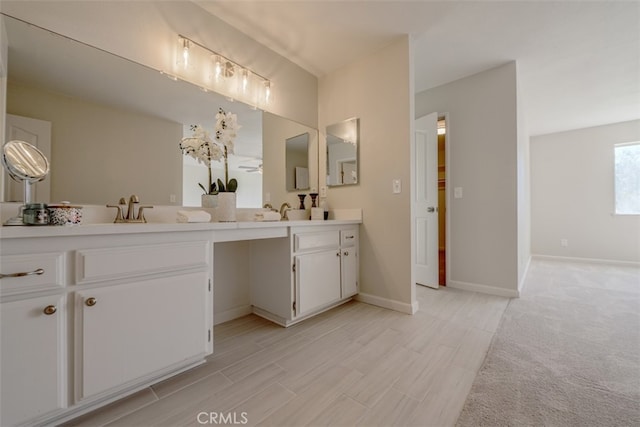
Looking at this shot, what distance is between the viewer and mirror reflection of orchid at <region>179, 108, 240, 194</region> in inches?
69.4

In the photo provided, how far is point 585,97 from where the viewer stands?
3480 millimetres

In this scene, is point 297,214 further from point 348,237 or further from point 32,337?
point 32,337

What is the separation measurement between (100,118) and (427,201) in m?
3.06

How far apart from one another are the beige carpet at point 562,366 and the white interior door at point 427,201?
2.84 feet

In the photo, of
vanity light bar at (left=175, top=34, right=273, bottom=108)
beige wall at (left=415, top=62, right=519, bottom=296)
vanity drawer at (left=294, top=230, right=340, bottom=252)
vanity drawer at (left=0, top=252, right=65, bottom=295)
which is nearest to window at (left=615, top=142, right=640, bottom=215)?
beige wall at (left=415, top=62, right=519, bottom=296)

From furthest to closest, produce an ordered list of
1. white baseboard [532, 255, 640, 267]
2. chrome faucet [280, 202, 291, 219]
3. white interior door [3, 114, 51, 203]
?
1. white baseboard [532, 255, 640, 267]
2. chrome faucet [280, 202, 291, 219]
3. white interior door [3, 114, 51, 203]

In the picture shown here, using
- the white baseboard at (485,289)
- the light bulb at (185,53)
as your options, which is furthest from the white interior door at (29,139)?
the white baseboard at (485,289)

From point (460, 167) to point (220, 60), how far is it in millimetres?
2716

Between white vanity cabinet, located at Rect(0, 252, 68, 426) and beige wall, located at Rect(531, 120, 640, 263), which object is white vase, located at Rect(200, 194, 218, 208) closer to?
white vanity cabinet, located at Rect(0, 252, 68, 426)

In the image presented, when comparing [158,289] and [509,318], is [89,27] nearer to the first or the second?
[158,289]

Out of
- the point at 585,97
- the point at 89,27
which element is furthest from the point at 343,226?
the point at 585,97

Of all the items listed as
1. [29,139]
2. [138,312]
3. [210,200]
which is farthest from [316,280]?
[29,139]

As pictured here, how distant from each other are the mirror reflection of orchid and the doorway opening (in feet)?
8.34

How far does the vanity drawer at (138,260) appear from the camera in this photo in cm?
101
